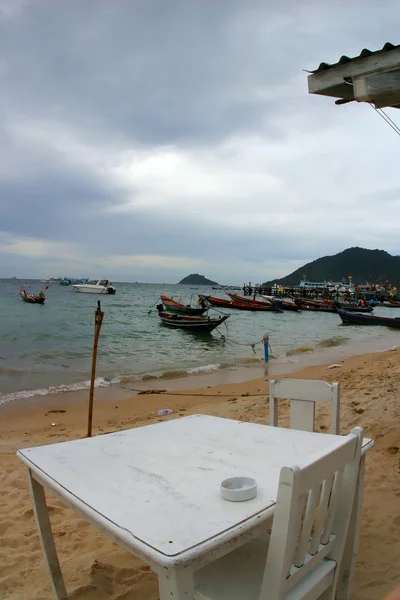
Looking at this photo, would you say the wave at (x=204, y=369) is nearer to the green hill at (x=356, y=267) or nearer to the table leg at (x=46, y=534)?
the table leg at (x=46, y=534)

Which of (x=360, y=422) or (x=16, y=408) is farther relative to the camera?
(x=16, y=408)

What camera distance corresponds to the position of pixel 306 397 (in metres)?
2.96

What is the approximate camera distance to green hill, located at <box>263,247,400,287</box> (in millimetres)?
145025

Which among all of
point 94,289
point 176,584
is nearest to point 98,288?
point 94,289

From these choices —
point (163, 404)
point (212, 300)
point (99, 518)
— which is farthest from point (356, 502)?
point (212, 300)

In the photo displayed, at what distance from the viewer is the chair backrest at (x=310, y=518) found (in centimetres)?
127

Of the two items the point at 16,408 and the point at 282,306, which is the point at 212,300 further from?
the point at 16,408

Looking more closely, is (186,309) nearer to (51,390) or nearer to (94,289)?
(51,390)

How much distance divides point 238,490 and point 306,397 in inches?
62.4

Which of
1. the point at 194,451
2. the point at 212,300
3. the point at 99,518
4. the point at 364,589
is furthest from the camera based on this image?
the point at 212,300

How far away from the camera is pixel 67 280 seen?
405 ft

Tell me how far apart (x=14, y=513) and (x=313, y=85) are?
433 centimetres

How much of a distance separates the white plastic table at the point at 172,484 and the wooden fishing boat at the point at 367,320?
29.2 metres

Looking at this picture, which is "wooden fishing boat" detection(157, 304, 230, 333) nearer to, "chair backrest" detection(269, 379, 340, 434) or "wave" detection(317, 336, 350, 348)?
"wave" detection(317, 336, 350, 348)
